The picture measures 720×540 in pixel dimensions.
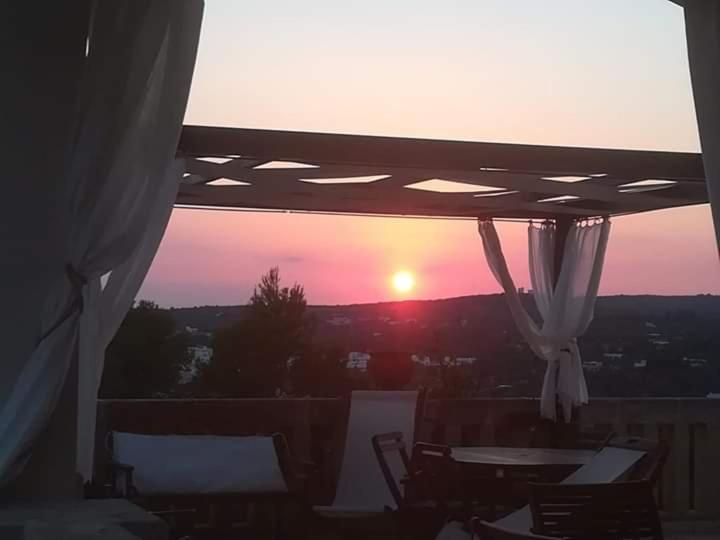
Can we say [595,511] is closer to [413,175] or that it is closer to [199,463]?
[413,175]

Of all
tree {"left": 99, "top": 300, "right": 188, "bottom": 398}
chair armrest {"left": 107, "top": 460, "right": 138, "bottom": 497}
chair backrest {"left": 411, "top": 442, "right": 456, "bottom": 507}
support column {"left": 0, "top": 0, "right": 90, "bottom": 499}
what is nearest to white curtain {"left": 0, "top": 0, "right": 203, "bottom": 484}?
support column {"left": 0, "top": 0, "right": 90, "bottom": 499}

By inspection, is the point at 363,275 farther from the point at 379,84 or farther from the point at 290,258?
the point at 379,84

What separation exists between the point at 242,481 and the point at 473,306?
119 inches

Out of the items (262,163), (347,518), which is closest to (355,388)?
(347,518)

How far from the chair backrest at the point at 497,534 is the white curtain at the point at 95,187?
1667mm

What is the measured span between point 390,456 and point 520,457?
119 centimetres

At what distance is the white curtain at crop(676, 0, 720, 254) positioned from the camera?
3.86 metres

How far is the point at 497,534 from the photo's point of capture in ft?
8.34

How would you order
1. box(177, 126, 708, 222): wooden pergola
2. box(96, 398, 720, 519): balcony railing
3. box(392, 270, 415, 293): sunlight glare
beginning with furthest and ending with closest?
box(392, 270, 415, 293): sunlight glare < box(96, 398, 720, 519): balcony railing < box(177, 126, 708, 222): wooden pergola

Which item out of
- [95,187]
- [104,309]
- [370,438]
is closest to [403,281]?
[370,438]

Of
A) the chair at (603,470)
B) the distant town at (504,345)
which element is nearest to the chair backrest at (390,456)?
the chair at (603,470)

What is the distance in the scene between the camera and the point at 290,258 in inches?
296

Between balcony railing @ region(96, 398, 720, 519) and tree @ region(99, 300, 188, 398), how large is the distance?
49.9 inches

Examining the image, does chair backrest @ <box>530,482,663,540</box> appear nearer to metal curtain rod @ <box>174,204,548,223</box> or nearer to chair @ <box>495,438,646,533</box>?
chair @ <box>495,438,646,533</box>
